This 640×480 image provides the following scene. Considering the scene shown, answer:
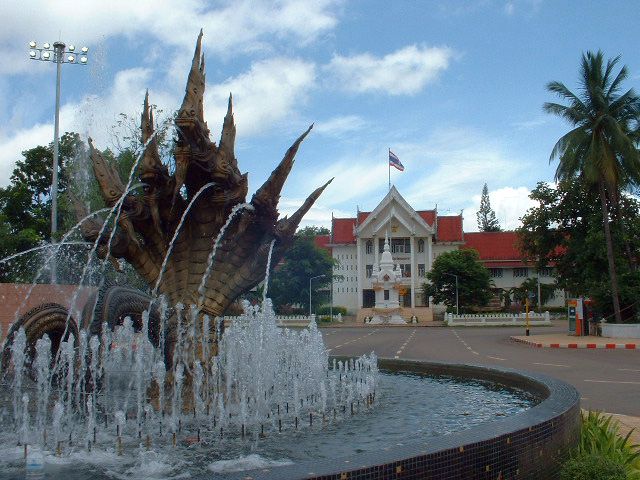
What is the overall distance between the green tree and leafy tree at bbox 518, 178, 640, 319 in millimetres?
17353

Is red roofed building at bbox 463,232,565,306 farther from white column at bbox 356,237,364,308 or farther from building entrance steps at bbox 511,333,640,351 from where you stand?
building entrance steps at bbox 511,333,640,351

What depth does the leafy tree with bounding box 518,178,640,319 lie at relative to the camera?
30.7 m

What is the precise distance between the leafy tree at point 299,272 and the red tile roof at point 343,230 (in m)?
9.77

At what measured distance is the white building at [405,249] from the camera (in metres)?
63.0

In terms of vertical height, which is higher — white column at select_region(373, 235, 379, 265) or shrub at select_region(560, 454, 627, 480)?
white column at select_region(373, 235, 379, 265)

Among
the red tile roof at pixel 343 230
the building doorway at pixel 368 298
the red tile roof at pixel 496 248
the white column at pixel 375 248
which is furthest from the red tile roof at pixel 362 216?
the red tile roof at pixel 496 248

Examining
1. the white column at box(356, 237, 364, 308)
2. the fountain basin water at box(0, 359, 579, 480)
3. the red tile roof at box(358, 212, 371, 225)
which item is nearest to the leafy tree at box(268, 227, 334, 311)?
the white column at box(356, 237, 364, 308)

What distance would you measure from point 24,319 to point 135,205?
7.22 ft

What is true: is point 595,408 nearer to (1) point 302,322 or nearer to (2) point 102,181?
(2) point 102,181

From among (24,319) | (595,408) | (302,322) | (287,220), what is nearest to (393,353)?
(595,408)

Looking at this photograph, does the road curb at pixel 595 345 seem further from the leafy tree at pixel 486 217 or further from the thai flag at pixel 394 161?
the leafy tree at pixel 486 217

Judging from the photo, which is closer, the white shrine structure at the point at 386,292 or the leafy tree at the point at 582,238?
the leafy tree at the point at 582,238

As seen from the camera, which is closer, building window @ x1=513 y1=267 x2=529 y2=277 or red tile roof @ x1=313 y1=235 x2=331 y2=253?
building window @ x1=513 y1=267 x2=529 y2=277

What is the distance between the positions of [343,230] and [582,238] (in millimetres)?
36621
